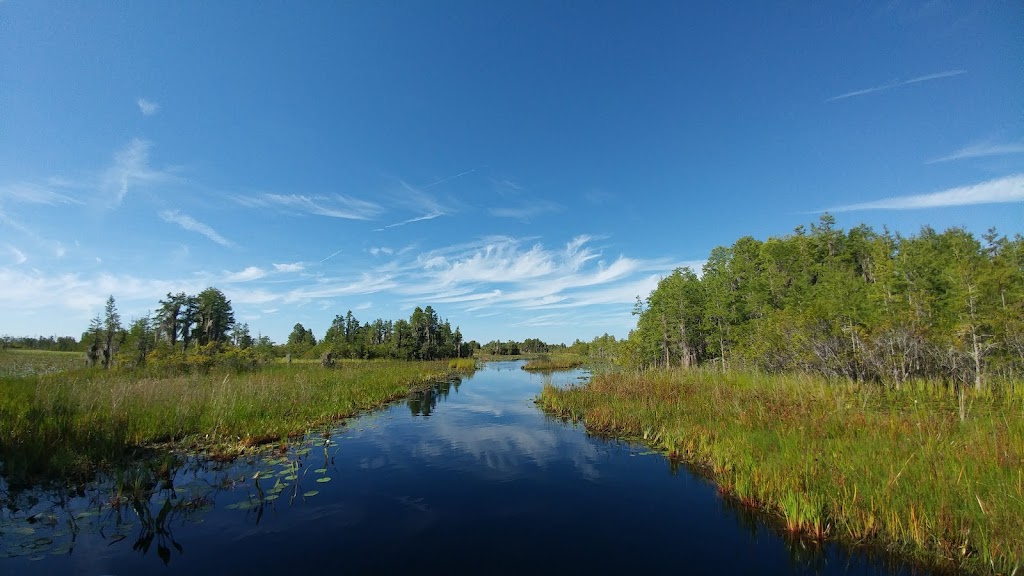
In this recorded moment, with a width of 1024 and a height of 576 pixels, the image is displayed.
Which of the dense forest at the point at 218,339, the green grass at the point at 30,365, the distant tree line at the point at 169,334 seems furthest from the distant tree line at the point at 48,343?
the green grass at the point at 30,365

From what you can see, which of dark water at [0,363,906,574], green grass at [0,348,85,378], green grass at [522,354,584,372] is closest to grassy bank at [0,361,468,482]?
dark water at [0,363,906,574]

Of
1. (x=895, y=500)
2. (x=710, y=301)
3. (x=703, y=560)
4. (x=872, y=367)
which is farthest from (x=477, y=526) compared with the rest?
(x=710, y=301)

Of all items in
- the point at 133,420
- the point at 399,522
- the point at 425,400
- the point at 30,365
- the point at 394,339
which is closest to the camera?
the point at 399,522

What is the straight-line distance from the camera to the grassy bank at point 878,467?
5.14 m

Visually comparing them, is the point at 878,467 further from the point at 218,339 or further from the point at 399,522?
the point at 218,339

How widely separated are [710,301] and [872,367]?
22.1 metres

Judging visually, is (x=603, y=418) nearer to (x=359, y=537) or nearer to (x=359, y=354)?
(x=359, y=537)

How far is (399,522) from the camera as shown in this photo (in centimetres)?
719

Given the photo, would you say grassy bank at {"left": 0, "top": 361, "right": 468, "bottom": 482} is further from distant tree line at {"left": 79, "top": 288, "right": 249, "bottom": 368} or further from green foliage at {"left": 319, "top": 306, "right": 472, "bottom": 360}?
green foliage at {"left": 319, "top": 306, "right": 472, "bottom": 360}

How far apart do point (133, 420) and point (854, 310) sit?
35466mm

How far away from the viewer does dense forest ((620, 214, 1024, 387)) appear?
15680mm

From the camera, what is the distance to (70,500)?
6895 millimetres

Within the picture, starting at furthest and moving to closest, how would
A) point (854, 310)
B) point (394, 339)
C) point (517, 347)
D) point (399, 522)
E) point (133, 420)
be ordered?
point (517, 347)
point (394, 339)
point (854, 310)
point (133, 420)
point (399, 522)

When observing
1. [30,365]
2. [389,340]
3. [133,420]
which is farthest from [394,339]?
[133,420]
